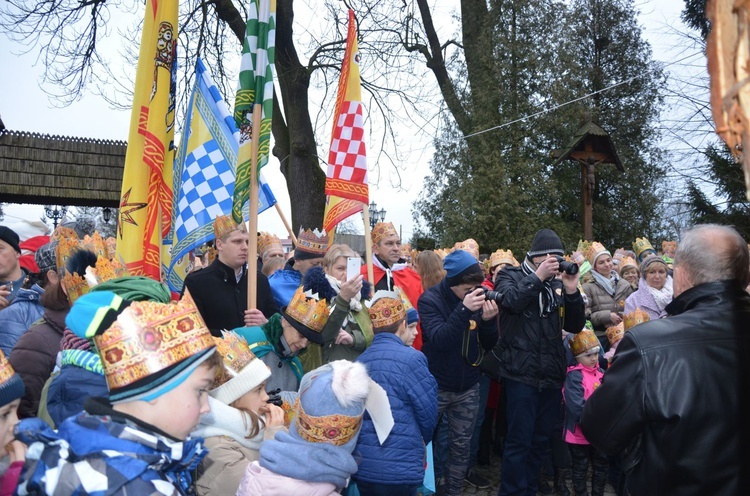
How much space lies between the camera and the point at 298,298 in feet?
12.3

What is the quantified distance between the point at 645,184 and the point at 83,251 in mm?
21231

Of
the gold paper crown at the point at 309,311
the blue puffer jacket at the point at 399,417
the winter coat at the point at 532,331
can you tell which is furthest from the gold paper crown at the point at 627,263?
the gold paper crown at the point at 309,311

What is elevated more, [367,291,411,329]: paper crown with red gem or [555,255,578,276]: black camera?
[555,255,578,276]: black camera

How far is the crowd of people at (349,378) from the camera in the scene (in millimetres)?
1763

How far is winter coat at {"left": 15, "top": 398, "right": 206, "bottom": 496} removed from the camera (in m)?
1.61

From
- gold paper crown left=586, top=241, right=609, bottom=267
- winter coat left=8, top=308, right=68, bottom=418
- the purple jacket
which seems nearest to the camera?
winter coat left=8, top=308, right=68, bottom=418

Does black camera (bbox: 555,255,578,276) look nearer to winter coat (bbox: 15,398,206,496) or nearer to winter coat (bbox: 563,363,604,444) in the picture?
winter coat (bbox: 563,363,604,444)

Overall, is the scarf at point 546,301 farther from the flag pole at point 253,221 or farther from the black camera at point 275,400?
the black camera at point 275,400

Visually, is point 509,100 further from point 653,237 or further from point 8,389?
point 8,389

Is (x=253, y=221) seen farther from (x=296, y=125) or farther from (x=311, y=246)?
(x=296, y=125)

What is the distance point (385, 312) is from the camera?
367 centimetres

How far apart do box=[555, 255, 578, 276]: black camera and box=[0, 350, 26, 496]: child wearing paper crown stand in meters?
3.73

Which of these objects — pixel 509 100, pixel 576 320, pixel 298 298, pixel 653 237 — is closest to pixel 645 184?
pixel 653 237

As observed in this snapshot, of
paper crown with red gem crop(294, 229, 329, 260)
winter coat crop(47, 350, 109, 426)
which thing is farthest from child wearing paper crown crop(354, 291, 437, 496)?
paper crown with red gem crop(294, 229, 329, 260)
